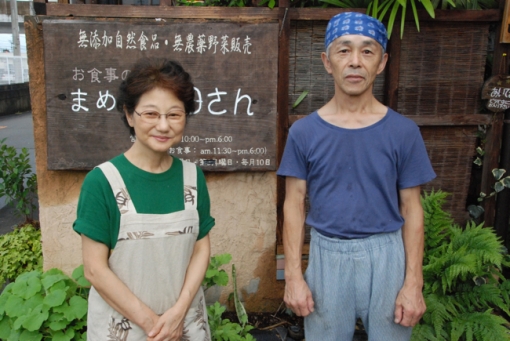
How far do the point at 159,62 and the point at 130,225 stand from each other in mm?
675

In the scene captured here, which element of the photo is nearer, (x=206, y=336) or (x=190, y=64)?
(x=206, y=336)

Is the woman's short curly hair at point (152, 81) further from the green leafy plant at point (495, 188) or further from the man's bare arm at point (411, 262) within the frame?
the green leafy plant at point (495, 188)

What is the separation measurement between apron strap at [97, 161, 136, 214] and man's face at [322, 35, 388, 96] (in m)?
1.06

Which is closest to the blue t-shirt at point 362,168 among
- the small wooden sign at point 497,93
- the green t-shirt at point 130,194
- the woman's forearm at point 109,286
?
the green t-shirt at point 130,194

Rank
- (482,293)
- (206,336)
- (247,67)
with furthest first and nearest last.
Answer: (247,67) < (482,293) < (206,336)

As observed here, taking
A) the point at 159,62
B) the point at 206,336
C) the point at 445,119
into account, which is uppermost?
the point at 159,62

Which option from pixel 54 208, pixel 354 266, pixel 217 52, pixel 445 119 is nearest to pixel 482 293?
pixel 445 119

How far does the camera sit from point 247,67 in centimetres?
345

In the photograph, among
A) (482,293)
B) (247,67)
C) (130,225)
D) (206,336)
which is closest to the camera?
(130,225)

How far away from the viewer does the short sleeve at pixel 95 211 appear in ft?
5.84

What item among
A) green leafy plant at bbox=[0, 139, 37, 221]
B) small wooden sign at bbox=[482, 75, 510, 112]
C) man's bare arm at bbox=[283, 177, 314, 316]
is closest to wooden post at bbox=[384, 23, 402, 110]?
small wooden sign at bbox=[482, 75, 510, 112]

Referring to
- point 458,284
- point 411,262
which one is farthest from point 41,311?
point 458,284

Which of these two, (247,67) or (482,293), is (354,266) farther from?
(247,67)

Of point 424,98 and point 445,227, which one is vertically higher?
point 424,98
